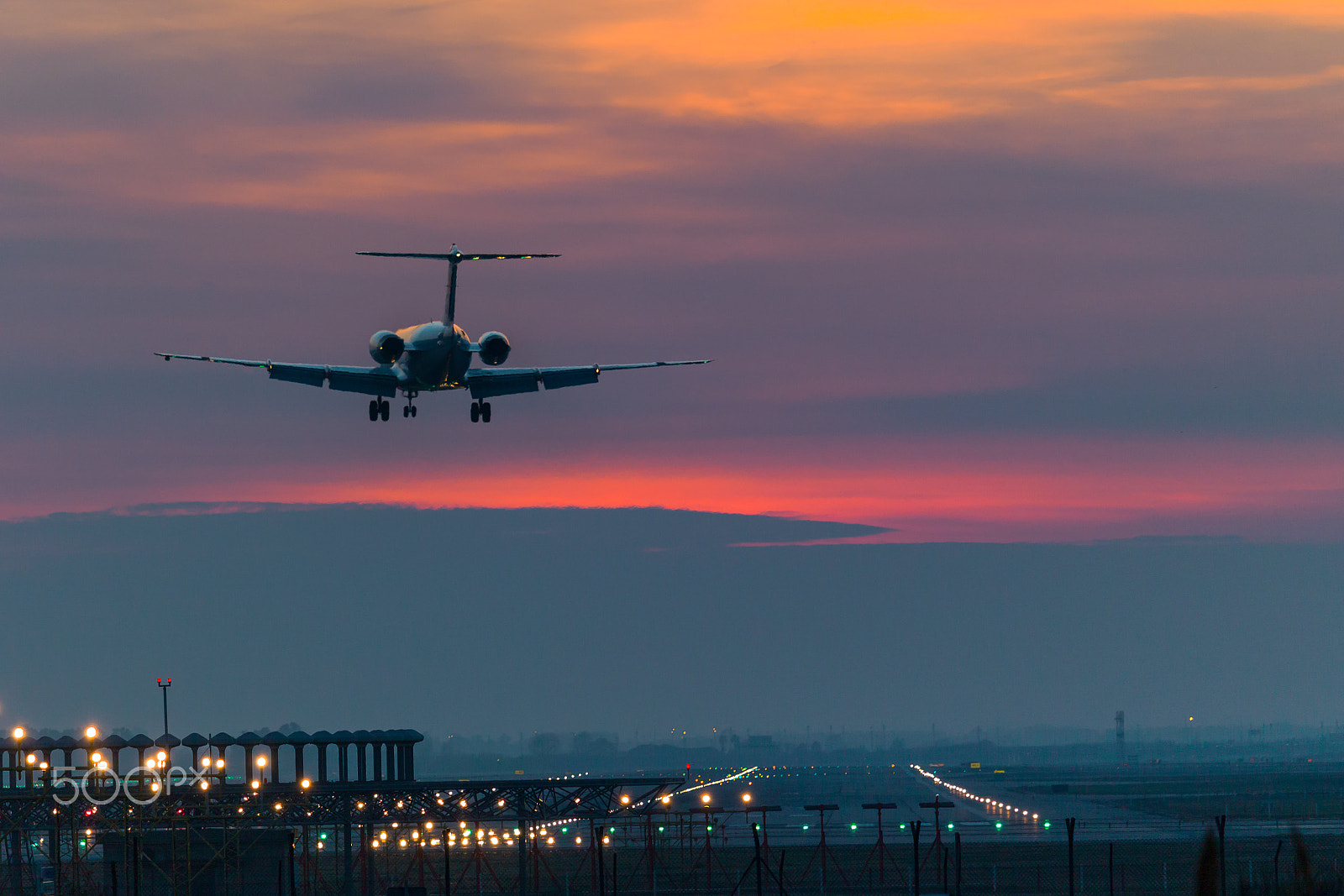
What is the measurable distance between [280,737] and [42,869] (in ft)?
52.0

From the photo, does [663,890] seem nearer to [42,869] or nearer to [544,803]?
[544,803]

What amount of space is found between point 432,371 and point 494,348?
11.4 ft

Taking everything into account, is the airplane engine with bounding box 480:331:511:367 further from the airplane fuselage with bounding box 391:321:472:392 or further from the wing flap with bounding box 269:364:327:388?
the wing flap with bounding box 269:364:327:388

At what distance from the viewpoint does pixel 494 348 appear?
84688 mm

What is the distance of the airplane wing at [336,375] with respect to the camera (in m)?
86.6

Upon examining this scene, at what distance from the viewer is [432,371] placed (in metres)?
83.2

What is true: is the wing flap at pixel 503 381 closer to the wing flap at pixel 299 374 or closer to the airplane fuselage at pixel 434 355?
the airplane fuselage at pixel 434 355

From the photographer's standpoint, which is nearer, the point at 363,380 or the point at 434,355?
the point at 434,355

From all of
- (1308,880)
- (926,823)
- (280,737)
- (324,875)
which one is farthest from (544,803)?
(926,823)

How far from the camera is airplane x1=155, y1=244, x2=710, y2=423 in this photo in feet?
270

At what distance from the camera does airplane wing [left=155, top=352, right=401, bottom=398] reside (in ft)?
284

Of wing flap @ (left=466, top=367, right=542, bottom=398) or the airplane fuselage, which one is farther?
wing flap @ (left=466, top=367, right=542, bottom=398)

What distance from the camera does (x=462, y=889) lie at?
10912 cm

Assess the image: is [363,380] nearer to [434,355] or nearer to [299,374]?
[299,374]
